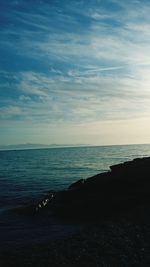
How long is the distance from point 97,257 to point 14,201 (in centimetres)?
1714

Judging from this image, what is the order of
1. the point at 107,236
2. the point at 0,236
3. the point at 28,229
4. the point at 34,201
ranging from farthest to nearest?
1. the point at 34,201
2. the point at 28,229
3. the point at 0,236
4. the point at 107,236

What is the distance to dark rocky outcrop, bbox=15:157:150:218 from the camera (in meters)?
22.9

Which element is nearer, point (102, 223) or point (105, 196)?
point (102, 223)

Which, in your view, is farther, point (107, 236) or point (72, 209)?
point (72, 209)

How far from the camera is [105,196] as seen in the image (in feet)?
79.4

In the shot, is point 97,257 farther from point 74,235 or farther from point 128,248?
point 74,235

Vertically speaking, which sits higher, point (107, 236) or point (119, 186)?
point (119, 186)

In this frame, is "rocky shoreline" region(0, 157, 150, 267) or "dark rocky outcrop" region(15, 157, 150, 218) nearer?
"rocky shoreline" region(0, 157, 150, 267)

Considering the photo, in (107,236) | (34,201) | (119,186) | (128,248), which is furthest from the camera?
(34,201)

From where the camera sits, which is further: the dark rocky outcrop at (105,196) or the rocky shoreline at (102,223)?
the dark rocky outcrop at (105,196)

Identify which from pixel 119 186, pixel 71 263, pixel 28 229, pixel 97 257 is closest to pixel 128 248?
pixel 97 257

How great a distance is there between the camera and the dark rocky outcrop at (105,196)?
22.9 m

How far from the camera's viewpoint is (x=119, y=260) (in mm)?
13680

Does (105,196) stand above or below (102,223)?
above
